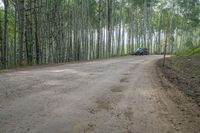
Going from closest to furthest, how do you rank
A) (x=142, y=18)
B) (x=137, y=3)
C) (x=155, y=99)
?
(x=155, y=99), (x=137, y=3), (x=142, y=18)

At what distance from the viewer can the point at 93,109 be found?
21.8ft

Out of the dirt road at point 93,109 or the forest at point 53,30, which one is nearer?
the dirt road at point 93,109

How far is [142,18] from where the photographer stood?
58750mm

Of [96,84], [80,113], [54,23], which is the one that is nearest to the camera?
[80,113]

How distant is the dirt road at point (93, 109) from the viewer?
5.39m

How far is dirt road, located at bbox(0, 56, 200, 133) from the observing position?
5.39m

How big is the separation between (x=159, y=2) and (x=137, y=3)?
9.39 metres

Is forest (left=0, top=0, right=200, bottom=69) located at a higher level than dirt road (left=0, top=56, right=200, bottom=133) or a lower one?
higher

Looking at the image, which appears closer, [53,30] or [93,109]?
[93,109]

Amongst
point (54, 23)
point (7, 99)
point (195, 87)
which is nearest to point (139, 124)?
point (7, 99)

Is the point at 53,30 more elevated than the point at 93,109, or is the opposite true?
the point at 53,30

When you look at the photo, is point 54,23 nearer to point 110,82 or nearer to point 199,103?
point 110,82

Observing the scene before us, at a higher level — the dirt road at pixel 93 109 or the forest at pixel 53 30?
the forest at pixel 53 30

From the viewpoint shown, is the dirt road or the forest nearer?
the dirt road
